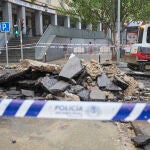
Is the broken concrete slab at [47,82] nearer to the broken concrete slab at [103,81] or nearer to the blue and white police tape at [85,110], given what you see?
the broken concrete slab at [103,81]

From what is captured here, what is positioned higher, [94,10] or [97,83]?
[94,10]

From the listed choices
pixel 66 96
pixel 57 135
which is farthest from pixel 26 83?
pixel 57 135

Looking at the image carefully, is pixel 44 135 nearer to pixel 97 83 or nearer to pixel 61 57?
pixel 97 83

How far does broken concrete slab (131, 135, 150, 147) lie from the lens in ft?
22.5

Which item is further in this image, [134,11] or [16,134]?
[134,11]

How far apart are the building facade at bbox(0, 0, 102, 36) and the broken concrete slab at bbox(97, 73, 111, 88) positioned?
22024 millimetres

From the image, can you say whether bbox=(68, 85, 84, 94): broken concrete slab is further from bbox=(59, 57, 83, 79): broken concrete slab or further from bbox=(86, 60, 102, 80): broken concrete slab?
bbox=(86, 60, 102, 80): broken concrete slab

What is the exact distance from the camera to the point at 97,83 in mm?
12289

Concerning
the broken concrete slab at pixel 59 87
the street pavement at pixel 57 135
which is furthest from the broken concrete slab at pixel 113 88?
the street pavement at pixel 57 135

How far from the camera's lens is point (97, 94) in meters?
11.1

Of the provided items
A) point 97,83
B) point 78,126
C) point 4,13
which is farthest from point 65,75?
point 4,13

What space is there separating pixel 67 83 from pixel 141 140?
5136 millimetres

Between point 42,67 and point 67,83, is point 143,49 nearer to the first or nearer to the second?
→ point 42,67

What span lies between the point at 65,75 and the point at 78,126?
385 cm
